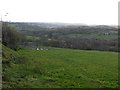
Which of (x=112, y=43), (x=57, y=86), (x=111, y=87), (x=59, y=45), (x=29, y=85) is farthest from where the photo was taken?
(x=112, y=43)

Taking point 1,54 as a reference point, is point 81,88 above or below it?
below

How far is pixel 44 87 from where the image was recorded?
995 centimetres

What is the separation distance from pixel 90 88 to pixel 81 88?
853 millimetres

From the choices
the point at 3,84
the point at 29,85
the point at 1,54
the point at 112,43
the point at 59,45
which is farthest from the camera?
the point at 112,43

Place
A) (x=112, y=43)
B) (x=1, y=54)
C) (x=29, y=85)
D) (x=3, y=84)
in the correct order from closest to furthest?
(x=3, y=84)
(x=29, y=85)
(x=1, y=54)
(x=112, y=43)

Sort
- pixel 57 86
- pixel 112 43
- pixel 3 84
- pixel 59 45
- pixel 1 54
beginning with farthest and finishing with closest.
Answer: pixel 112 43
pixel 59 45
pixel 1 54
pixel 57 86
pixel 3 84

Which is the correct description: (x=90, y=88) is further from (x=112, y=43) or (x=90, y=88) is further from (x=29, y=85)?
(x=112, y=43)

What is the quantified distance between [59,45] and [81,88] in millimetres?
41432

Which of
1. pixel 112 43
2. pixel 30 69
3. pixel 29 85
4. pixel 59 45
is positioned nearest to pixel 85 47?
pixel 59 45

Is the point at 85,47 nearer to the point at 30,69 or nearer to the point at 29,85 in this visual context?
the point at 30,69

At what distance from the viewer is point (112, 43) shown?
65125mm

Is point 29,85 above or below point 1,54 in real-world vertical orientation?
below

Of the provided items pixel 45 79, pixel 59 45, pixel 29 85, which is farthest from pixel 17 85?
pixel 59 45

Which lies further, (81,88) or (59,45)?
(59,45)
